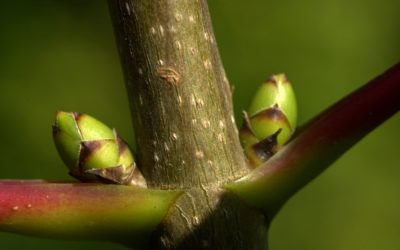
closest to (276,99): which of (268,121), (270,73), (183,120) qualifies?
(268,121)

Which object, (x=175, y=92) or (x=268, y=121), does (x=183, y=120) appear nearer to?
(x=175, y=92)

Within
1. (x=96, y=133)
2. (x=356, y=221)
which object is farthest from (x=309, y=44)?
(x=96, y=133)

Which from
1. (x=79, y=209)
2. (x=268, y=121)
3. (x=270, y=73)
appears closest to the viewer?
(x=79, y=209)

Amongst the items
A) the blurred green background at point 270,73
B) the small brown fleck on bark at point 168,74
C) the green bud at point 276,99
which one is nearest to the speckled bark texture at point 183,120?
the small brown fleck on bark at point 168,74

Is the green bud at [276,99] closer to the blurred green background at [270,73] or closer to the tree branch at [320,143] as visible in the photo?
the tree branch at [320,143]

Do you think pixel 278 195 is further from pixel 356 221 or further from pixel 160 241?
pixel 356 221
